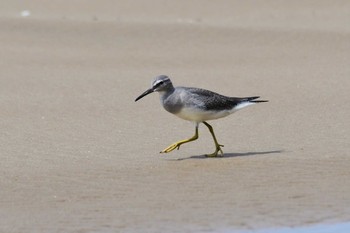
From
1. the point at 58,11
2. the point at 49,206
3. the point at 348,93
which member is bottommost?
the point at 49,206

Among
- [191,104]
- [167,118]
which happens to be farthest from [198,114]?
[167,118]

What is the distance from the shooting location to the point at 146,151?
10195mm

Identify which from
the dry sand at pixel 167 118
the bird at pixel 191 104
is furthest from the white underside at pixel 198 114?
the dry sand at pixel 167 118

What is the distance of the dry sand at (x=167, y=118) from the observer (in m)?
8.20

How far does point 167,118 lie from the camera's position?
11.8 meters

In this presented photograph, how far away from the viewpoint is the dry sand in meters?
8.20

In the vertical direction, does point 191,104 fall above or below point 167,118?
above

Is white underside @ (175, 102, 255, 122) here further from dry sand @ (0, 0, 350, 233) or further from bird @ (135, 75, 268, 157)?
dry sand @ (0, 0, 350, 233)

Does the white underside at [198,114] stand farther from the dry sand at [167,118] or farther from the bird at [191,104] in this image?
the dry sand at [167,118]

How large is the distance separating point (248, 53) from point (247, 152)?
590cm

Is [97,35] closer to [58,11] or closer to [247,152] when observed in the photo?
[58,11]

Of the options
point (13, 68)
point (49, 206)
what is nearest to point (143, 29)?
point (13, 68)

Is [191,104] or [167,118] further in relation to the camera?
[167,118]

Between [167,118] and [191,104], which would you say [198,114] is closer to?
[191,104]
